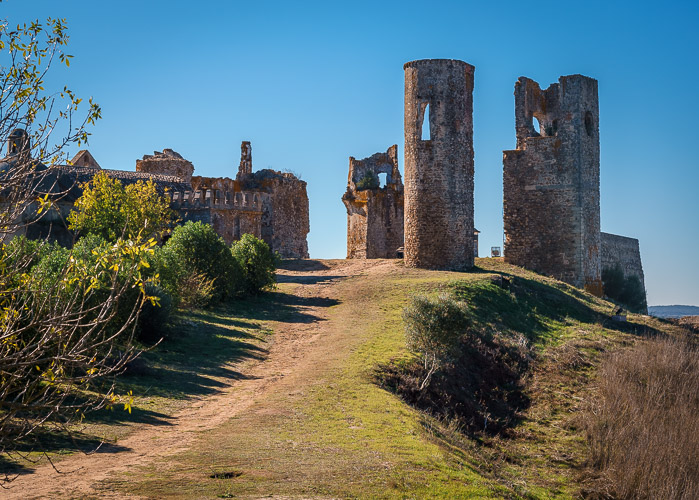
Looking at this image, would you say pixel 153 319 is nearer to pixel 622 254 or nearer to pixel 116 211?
pixel 116 211

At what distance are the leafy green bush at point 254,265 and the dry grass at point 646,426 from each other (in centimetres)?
1147

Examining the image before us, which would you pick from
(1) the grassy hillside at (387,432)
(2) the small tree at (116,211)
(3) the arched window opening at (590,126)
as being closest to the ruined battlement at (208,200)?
(2) the small tree at (116,211)

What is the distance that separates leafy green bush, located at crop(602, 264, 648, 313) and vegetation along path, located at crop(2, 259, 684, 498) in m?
19.5

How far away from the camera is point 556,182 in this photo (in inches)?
1293

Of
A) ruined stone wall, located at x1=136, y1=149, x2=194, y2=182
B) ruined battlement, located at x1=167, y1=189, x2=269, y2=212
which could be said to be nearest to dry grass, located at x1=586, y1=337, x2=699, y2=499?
ruined battlement, located at x1=167, y1=189, x2=269, y2=212

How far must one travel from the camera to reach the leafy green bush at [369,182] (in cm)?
4169

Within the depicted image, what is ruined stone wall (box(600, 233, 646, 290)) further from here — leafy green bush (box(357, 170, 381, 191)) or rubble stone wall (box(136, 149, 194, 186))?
rubble stone wall (box(136, 149, 194, 186))

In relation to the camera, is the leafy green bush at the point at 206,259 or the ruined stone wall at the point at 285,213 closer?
the leafy green bush at the point at 206,259

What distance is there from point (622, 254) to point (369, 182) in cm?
1825

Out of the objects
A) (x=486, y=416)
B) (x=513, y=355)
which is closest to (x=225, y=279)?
(x=513, y=355)

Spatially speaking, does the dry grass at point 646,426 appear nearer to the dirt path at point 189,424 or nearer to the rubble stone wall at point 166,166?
the dirt path at point 189,424

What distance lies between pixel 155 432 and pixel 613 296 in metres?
36.4

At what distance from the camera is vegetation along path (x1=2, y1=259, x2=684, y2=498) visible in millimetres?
9469

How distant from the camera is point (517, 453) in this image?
1466cm
